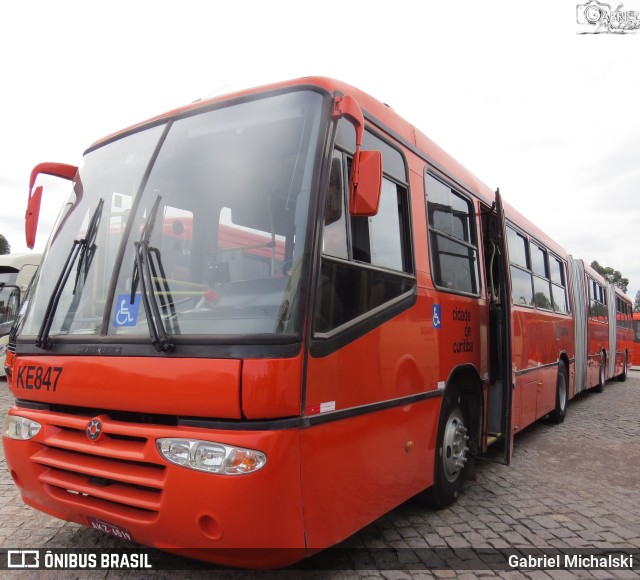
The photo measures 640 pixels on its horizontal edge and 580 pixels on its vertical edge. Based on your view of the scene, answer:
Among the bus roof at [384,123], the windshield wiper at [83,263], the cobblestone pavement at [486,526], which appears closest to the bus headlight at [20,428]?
the windshield wiper at [83,263]

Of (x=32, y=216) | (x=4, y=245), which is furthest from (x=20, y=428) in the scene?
(x=4, y=245)

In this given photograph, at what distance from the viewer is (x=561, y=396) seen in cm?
873

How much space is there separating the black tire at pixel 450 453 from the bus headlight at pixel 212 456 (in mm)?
2134

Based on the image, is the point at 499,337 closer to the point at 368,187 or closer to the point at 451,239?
the point at 451,239

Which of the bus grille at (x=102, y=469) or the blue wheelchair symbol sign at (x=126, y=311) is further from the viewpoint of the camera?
the blue wheelchair symbol sign at (x=126, y=311)

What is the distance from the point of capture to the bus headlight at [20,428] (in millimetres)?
3318

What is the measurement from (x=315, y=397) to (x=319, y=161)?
1.28 meters

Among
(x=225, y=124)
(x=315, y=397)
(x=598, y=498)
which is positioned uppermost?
(x=225, y=124)

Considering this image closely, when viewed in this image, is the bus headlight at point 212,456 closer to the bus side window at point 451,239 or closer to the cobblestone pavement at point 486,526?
the cobblestone pavement at point 486,526

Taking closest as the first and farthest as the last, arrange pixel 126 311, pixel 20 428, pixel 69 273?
pixel 126 311, pixel 20 428, pixel 69 273

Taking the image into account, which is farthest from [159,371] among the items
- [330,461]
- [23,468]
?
[23,468]

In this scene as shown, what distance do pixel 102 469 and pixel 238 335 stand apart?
110 cm

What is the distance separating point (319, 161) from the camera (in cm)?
301

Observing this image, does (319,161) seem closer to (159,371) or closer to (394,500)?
(159,371)
